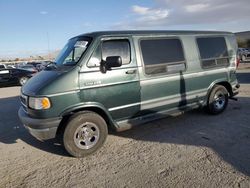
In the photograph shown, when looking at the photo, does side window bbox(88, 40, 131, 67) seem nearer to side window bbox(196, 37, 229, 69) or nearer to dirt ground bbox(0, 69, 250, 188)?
dirt ground bbox(0, 69, 250, 188)

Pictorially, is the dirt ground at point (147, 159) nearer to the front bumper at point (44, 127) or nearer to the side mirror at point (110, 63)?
the front bumper at point (44, 127)

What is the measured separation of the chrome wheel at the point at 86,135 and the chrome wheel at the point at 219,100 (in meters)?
3.47

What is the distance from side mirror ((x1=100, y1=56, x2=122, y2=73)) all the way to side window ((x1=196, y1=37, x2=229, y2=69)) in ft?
8.19

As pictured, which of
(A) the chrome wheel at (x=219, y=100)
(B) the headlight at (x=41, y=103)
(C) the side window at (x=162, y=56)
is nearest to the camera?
(B) the headlight at (x=41, y=103)

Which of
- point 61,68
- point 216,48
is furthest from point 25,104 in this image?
point 216,48

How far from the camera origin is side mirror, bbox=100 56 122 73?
4.48 metres

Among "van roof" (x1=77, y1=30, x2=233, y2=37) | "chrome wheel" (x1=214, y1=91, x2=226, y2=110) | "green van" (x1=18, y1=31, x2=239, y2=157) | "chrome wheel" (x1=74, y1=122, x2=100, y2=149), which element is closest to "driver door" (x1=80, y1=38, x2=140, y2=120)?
"green van" (x1=18, y1=31, x2=239, y2=157)

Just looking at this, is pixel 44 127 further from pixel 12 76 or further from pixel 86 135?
pixel 12 76

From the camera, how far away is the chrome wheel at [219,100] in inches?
259

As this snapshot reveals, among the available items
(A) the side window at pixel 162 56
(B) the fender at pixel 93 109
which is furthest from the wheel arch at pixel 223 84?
(B) the fender at pixel 93 109

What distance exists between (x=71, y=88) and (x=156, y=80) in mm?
1839

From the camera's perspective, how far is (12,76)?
15852mm

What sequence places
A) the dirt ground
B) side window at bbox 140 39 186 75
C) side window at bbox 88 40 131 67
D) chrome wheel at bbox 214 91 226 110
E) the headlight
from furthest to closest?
chrome wheel at bbox 214 91 226 110 < side window at bbox 140 39 186 75 < side window at bbox 88 40 131 67 < the headlight < the dirt ground

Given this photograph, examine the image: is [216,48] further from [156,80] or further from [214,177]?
[214,177]
